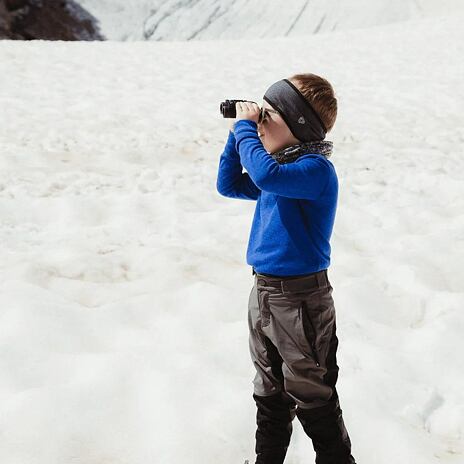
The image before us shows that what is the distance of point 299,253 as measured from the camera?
6.40 feet

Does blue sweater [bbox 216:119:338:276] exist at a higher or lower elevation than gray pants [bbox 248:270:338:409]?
higher

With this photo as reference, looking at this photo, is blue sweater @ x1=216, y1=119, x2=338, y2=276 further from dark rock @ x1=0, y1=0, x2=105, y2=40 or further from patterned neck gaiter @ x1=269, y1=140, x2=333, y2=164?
dark rock @ x1=0, y1=0, x2=105, y2=40

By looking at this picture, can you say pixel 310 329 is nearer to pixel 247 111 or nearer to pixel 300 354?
pixel 300 354

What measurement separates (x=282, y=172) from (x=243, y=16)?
2538 cm

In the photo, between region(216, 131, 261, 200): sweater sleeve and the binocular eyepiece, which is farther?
region(216, 131, 261, 200): sweater sleeve

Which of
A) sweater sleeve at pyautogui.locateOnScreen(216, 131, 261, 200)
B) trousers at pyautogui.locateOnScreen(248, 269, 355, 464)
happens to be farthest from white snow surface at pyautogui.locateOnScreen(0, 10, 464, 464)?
sweater sleeve at pyautogui.locateOnScreen(216, 131, 261, 200)

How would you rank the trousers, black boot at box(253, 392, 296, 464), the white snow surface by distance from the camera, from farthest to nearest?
1. the white snow surface
2. black boot at box(253, 392, 296, 464)
3. the trousers

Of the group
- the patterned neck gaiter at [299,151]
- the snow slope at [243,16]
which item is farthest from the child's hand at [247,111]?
the snow slope at [243,16]

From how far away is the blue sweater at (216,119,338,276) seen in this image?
1857mm

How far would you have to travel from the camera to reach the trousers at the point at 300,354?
76.7 inches

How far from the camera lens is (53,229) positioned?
448 centimetres

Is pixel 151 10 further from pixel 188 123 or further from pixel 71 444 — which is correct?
pixel 71 444

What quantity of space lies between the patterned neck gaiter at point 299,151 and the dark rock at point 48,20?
24680 mm

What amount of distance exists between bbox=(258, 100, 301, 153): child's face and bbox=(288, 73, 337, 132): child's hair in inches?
4.4
